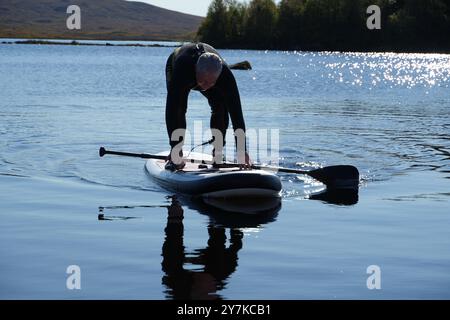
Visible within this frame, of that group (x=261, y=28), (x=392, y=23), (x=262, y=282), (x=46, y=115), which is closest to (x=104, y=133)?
(x=46, y=115)

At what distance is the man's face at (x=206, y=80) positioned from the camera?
12.4 meters

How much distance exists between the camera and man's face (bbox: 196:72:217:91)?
12414mm

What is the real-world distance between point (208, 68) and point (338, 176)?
3.27 meters

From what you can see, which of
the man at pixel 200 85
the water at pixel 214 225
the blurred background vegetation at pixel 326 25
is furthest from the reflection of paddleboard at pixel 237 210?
the blurred background vegetation at pixel 326 25

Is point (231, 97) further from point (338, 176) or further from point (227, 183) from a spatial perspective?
point (338, 176)

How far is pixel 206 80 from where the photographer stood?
12.5 meters

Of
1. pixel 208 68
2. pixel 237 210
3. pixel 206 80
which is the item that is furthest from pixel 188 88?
pixel 237 210

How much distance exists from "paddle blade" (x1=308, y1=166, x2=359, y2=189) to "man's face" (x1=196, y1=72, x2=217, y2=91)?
2709 millimetres

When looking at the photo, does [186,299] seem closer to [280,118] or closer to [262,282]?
[262,282]

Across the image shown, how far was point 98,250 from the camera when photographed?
9.78m

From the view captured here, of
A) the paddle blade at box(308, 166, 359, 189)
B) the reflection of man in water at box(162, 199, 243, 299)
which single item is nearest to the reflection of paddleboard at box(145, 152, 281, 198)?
the paddle blade at box(308, 166, 359, 189)

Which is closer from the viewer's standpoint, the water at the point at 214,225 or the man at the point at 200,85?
the water at the point at 214,225

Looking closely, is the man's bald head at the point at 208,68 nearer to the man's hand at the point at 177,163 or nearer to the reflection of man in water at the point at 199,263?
the man's hand at the point at 177,163

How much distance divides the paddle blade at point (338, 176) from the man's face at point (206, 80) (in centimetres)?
271
